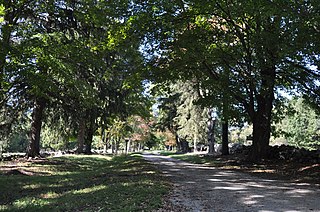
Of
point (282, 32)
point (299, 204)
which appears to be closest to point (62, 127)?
point (282, 32)

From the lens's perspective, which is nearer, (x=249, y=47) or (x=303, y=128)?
(x=249, y=47)

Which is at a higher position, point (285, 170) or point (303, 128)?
point (303, 128)

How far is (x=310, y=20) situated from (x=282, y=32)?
1.95 meters

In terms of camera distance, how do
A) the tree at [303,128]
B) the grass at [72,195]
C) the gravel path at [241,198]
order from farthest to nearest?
the tree at [303,128]
the grass at [72,195]
the gravel path at [241,198]

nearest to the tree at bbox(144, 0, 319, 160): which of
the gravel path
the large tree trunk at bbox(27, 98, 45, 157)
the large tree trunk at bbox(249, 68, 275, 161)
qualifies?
the large tree trunk at bbox(249, 68, 275, 161)

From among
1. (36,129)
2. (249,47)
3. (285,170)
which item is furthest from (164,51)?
(36,129)

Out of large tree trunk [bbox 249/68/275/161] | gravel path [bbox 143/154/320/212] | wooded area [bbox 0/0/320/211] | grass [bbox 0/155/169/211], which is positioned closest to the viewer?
gravel path [bbox 143/154/320/212]

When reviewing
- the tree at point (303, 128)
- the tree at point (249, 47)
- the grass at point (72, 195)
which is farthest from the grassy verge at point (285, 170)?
the tree at point (303, 128)

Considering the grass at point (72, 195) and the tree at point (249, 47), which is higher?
the tree at point (249, 47)

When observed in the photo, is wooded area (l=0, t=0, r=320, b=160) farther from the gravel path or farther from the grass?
the gravel path

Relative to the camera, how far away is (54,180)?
12086 mm

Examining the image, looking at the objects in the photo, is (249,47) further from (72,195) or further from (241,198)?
(72,195)

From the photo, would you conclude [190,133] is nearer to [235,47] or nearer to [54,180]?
[235,47]

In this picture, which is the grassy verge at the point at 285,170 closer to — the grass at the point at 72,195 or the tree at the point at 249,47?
the tree at the point at 249,47
